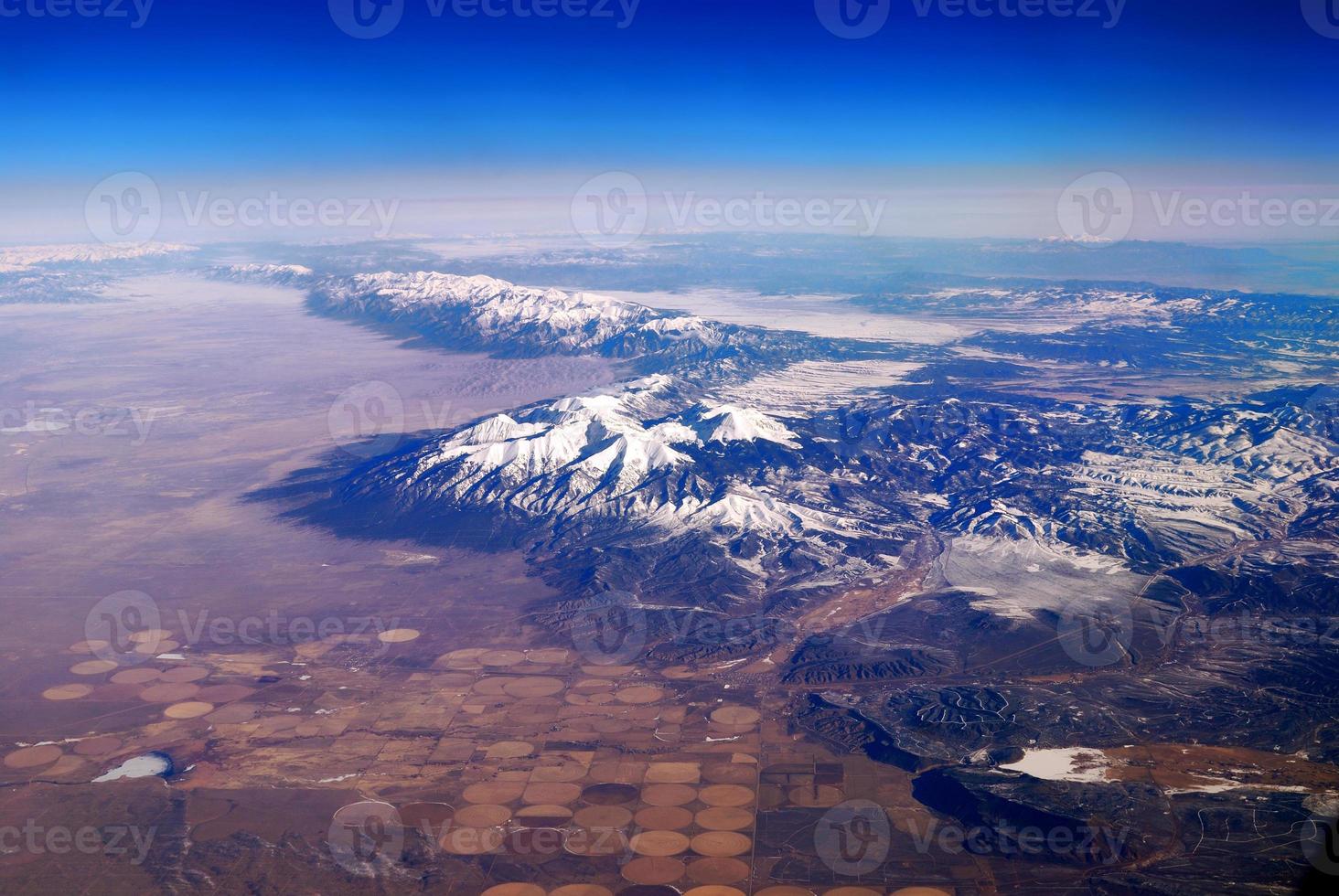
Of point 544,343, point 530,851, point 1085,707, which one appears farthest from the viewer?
point 544,343

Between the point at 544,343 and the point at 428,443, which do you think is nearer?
the point at 428,443

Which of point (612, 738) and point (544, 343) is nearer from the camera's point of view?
point (612, 738)

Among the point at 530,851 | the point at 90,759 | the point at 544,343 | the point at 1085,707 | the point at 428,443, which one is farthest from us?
the point at 544,343

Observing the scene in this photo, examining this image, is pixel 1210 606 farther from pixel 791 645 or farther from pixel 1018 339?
pixel 1018 339

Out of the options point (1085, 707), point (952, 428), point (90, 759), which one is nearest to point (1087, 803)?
point (1085, 707)

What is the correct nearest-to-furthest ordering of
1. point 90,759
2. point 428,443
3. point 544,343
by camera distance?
1. point 90,759
2. point 428,443
3. point 544,343

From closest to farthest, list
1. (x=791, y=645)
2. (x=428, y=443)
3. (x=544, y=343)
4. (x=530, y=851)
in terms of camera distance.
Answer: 1. (x=530, y=851)
2. (x=791, y=645)
3. (x=428, y=443)
4. (x=544, y=343)

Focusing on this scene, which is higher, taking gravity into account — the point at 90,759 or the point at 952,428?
the point at 952,428

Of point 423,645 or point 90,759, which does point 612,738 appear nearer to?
point 423,645

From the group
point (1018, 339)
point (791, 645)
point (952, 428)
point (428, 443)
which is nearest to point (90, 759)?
point (791, 645)
